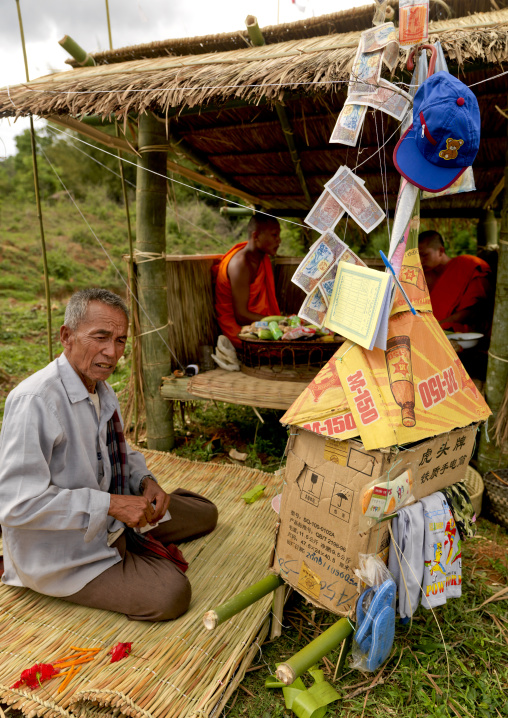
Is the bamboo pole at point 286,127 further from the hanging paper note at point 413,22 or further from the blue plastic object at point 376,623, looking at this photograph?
the blue plastic object at point 376,623

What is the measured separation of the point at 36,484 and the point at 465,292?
12.0 ft

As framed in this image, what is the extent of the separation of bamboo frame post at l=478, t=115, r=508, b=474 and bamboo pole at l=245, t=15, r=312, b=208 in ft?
5.30

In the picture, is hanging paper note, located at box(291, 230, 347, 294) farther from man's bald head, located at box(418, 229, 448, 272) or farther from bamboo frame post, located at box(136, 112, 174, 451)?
man's bald head, located at box(418, 229, 448, 272)

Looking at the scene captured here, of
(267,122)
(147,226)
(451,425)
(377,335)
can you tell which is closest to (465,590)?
(451,425)

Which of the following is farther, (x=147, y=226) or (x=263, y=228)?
(x=263, y=228)

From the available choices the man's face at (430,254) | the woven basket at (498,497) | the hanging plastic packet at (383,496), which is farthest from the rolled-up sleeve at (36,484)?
the man's face at (430,254)

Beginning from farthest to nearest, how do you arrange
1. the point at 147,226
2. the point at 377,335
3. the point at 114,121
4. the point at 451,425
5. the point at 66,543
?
the point at 147,226, the point at 114,121, the point at 66,543, the point at 451,425, the point at 377,335

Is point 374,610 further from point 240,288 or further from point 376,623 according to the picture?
point 240,288

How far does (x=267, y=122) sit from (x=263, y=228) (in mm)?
850

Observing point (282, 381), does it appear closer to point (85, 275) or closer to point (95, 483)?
point (95, 483)

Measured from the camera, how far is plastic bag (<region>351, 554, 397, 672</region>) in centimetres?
157

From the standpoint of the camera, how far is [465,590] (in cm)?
229

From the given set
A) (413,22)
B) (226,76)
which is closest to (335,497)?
(413,22)

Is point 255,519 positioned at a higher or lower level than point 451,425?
lower
